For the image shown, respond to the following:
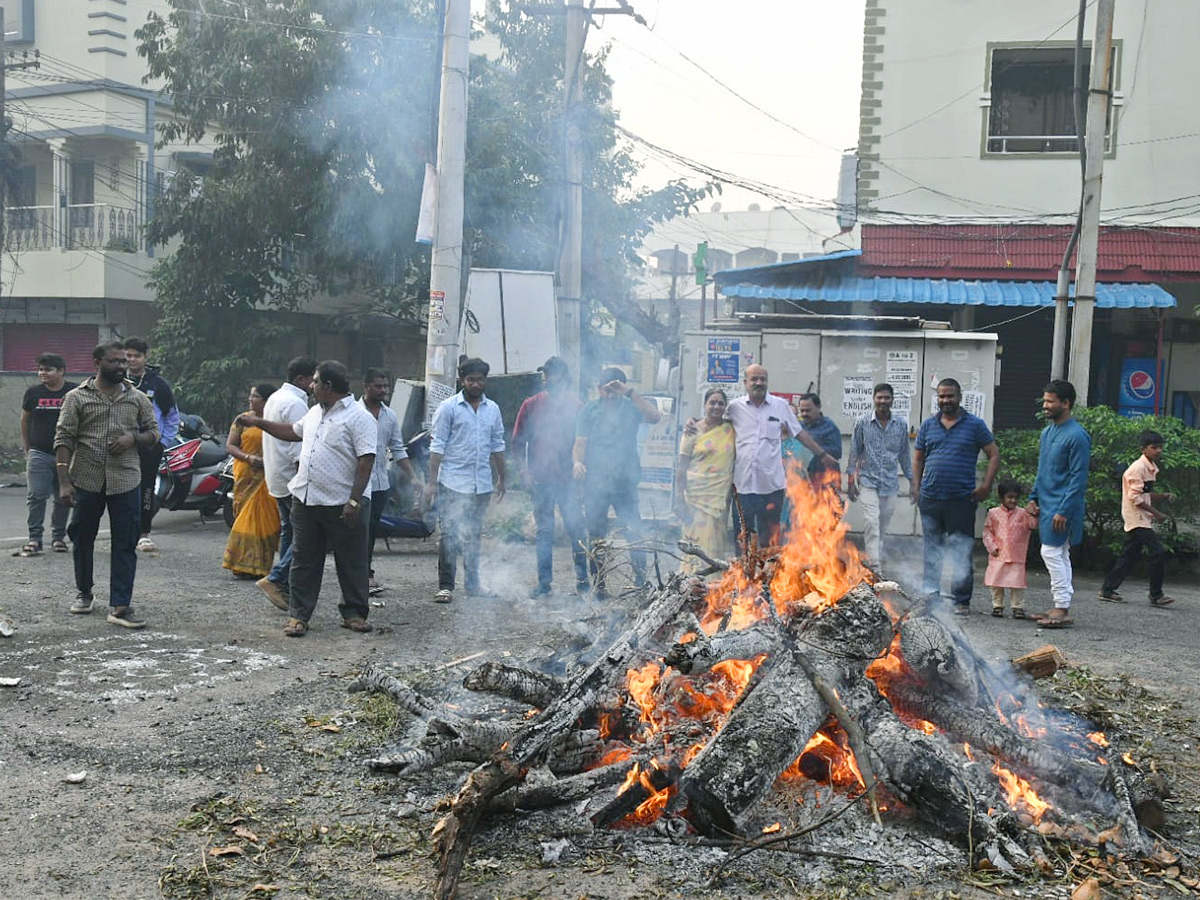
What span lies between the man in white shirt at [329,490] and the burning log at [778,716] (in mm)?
A: 3693

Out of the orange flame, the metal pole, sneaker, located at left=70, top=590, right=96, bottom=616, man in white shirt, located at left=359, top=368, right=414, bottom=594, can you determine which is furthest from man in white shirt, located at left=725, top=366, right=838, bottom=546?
the metal pole

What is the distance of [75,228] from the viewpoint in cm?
2433

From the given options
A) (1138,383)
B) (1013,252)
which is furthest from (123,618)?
(1138,383)

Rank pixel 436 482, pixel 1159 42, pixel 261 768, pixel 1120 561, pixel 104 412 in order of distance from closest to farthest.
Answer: pixel 261 768, pixel 104 412, pixel 436 482, pixel 1120 561, pixel 1159 42

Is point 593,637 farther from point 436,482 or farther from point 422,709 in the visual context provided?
point 436,482

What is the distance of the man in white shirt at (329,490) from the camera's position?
24.5ft

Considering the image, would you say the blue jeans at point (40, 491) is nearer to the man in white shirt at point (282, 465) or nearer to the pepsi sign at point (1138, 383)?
the man in white shirt at point (282, 465)

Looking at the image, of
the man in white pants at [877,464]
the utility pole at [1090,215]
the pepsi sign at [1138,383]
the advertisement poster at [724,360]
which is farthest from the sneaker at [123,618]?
the pepsi sign at [1138,383]

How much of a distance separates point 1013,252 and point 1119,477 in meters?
6.21

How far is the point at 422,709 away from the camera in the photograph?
538 centimetres

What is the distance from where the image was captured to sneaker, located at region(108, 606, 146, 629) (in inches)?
292

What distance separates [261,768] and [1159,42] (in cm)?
1664

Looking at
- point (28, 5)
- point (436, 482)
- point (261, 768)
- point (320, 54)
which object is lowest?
Result: point (261, 768)

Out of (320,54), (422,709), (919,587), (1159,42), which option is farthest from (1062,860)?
(320,54)
